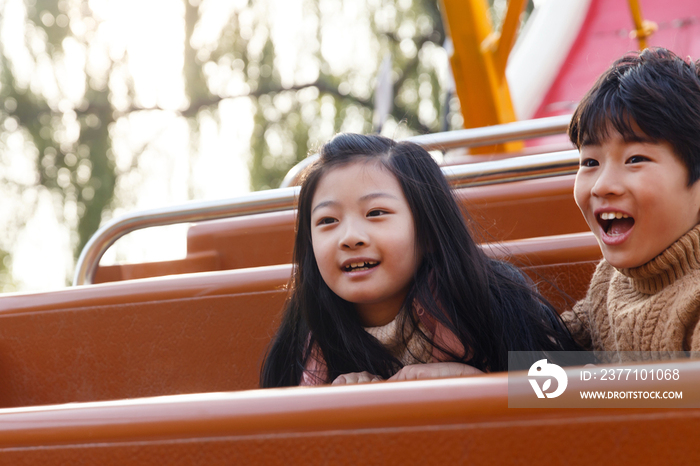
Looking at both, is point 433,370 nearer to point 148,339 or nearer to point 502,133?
point 148,339

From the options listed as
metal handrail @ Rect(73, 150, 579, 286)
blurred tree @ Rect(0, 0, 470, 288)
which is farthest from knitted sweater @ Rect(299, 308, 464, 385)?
blurred tree @ Rect(0, 0, 470, 288)

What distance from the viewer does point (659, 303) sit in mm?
757

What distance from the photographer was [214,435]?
527mm

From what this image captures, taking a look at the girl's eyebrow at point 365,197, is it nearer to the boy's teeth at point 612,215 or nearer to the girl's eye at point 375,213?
the girl's eye at point 375,213

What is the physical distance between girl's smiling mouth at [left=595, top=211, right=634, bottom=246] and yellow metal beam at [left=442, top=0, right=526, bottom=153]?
145cm

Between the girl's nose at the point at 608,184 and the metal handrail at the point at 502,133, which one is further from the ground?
the metal handrail at the point at 502,133

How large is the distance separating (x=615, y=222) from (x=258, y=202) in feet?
2.47

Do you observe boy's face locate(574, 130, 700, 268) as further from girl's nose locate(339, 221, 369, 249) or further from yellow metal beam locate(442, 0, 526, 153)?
yellow metal beam locate(442, 0, 526, 153)

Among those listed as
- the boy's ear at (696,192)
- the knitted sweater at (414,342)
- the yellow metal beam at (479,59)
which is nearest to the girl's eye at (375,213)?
the knitted sweater at (414,342)

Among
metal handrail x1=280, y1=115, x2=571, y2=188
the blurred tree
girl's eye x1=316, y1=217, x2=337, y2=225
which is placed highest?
the blurred tree

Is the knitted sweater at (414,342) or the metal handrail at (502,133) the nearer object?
the knitted sweater at (414,342)

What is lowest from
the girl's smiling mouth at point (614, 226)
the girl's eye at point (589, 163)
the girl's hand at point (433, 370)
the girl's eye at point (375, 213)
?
the girl's hand at point (433, 370)

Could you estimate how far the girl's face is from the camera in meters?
0.92

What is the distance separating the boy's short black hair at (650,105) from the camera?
0.74m
